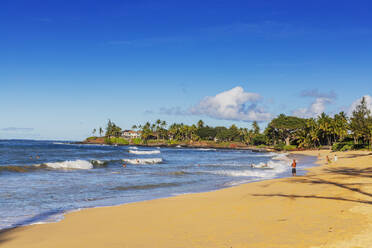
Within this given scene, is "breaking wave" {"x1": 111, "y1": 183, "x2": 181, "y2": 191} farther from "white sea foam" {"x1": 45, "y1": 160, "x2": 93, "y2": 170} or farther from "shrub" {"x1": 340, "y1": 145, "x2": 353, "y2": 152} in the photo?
"shrub" {"x1": 340, "y1": 145, "x2": 353, "y2": 152}

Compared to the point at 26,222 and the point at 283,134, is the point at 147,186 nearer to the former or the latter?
the point at 26,222

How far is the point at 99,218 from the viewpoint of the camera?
11.6 metres

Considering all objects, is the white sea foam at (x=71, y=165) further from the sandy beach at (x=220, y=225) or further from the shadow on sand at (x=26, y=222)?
the sandy beach at (x=220, y=225)

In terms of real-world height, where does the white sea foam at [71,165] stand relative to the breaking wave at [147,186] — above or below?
above

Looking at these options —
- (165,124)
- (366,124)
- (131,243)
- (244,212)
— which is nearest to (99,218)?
(131,243)

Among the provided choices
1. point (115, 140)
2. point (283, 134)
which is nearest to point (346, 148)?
point (283, 134)

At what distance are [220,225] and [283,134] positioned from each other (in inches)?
5115

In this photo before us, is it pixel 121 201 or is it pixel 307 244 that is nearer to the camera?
pixel 307 244

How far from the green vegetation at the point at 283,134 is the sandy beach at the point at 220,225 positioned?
5318cm

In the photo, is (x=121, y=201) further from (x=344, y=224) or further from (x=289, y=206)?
(x=344, y=224)

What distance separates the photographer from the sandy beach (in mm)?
7793

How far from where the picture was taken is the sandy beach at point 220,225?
779cm

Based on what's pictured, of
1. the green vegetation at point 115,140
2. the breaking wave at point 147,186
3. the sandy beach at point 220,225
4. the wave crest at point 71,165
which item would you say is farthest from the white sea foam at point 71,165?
the green vegetation at point 115,140

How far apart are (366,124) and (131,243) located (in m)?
59.4
